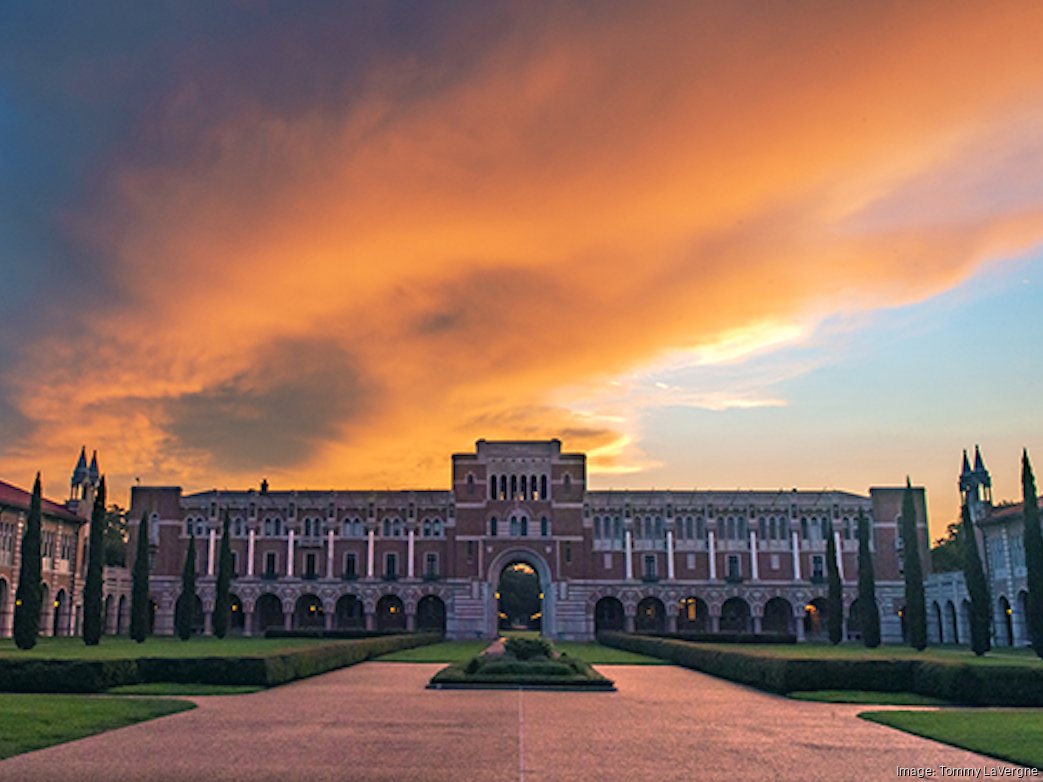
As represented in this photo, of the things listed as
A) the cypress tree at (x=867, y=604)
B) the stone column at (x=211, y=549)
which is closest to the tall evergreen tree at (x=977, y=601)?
the cypress tree at (x=867, y=604)

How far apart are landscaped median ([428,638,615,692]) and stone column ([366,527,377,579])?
46.8 metres

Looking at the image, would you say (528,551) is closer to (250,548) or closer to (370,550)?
(370,550)

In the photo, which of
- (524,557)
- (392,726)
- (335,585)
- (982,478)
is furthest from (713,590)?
(392,726)

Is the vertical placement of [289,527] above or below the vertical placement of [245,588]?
above

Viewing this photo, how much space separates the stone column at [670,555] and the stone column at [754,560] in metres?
6.15

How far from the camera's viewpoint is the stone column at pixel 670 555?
73.2 m

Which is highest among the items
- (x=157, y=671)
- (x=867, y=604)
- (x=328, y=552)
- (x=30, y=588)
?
(x=328, y=552)

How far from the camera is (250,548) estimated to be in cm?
7544

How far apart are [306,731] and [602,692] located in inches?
428

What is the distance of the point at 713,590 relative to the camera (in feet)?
239

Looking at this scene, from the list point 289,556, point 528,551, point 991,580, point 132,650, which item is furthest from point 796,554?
point 132,650

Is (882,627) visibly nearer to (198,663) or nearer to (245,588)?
(245,588)

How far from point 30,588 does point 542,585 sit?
37.7 m

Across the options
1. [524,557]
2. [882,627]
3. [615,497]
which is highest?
[615,497]
